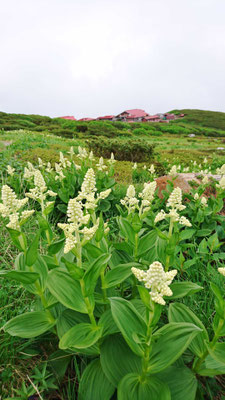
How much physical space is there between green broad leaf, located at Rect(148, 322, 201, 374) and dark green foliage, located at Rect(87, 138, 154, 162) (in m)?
11.2

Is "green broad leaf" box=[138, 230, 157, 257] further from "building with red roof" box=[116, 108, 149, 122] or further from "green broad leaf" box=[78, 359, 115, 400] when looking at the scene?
"building with red roof" box=[116, 108, 149, 122]

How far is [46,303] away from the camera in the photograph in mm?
2121

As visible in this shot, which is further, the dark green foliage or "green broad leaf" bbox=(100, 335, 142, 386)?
the dark green foliage

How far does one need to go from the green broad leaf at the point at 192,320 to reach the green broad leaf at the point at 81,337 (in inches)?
24.7

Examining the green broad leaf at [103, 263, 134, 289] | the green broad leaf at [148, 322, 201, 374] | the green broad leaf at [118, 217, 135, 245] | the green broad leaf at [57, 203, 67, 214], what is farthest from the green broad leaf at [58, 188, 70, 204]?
the green broad leaf at [148, 322, 201, 374]

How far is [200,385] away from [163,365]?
28.9 inches

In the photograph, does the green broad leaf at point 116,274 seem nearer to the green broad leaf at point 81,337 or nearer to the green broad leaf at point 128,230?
the green broad leaf at point 81,337

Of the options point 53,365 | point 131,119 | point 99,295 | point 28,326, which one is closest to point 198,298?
point 99,295

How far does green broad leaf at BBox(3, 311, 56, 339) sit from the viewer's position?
1921mm

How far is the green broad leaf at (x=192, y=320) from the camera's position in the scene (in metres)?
1.81

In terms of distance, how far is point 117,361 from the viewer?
1.81m

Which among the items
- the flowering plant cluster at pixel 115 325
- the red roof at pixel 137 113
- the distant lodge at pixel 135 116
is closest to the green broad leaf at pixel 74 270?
the flowering plant cluster at pixel 115 325

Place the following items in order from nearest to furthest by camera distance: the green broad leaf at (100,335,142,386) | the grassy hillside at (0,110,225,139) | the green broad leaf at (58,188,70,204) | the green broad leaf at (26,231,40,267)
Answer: the green broad leaf at (100,335,142,386) < the green broad leaf at (26,231,40,267) < the green broad leaf at (58,188,70,204) < the grassy hillside at (0,110,225,139)

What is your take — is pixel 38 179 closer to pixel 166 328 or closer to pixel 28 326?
pixel 28 326
